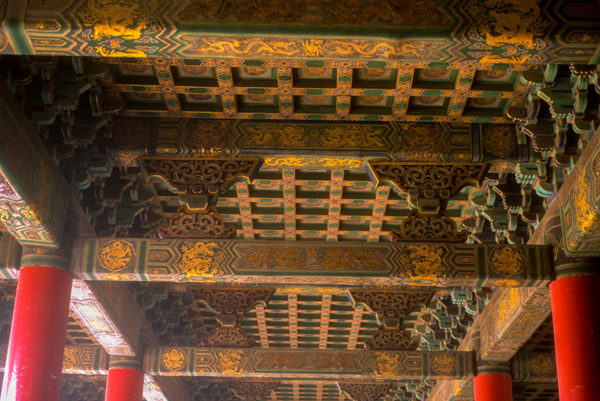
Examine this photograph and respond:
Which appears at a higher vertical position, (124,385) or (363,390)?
(363,390)

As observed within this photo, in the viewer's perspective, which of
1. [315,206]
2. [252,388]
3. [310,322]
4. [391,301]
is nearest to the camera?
[315,206]

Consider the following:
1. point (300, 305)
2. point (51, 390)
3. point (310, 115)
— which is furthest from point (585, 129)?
point (300, 305)

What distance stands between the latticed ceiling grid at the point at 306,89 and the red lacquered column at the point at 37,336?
64.7 inches

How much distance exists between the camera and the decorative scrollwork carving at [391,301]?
30.1ft

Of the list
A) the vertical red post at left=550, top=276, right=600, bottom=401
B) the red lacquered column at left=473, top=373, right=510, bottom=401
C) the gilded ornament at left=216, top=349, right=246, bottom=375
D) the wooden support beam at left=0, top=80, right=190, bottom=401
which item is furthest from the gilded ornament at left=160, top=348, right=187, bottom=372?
the vertical red post at left=550, top=276, right=600, bottom=401

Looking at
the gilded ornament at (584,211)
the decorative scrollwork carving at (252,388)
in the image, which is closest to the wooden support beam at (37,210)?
the gilded ornament at (584,211)

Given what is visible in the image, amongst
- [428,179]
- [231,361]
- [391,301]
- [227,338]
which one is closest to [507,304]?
[391,301]

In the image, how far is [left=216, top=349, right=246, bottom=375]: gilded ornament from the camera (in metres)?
10.5

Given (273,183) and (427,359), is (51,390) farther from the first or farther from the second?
(427,359)

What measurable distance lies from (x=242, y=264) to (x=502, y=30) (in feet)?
11.0

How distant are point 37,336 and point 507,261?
415 centimetres

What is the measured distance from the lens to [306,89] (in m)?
6.63

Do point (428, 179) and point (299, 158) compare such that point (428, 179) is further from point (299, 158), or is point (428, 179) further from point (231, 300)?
point (231, 300)

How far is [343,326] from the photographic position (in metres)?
12.5
